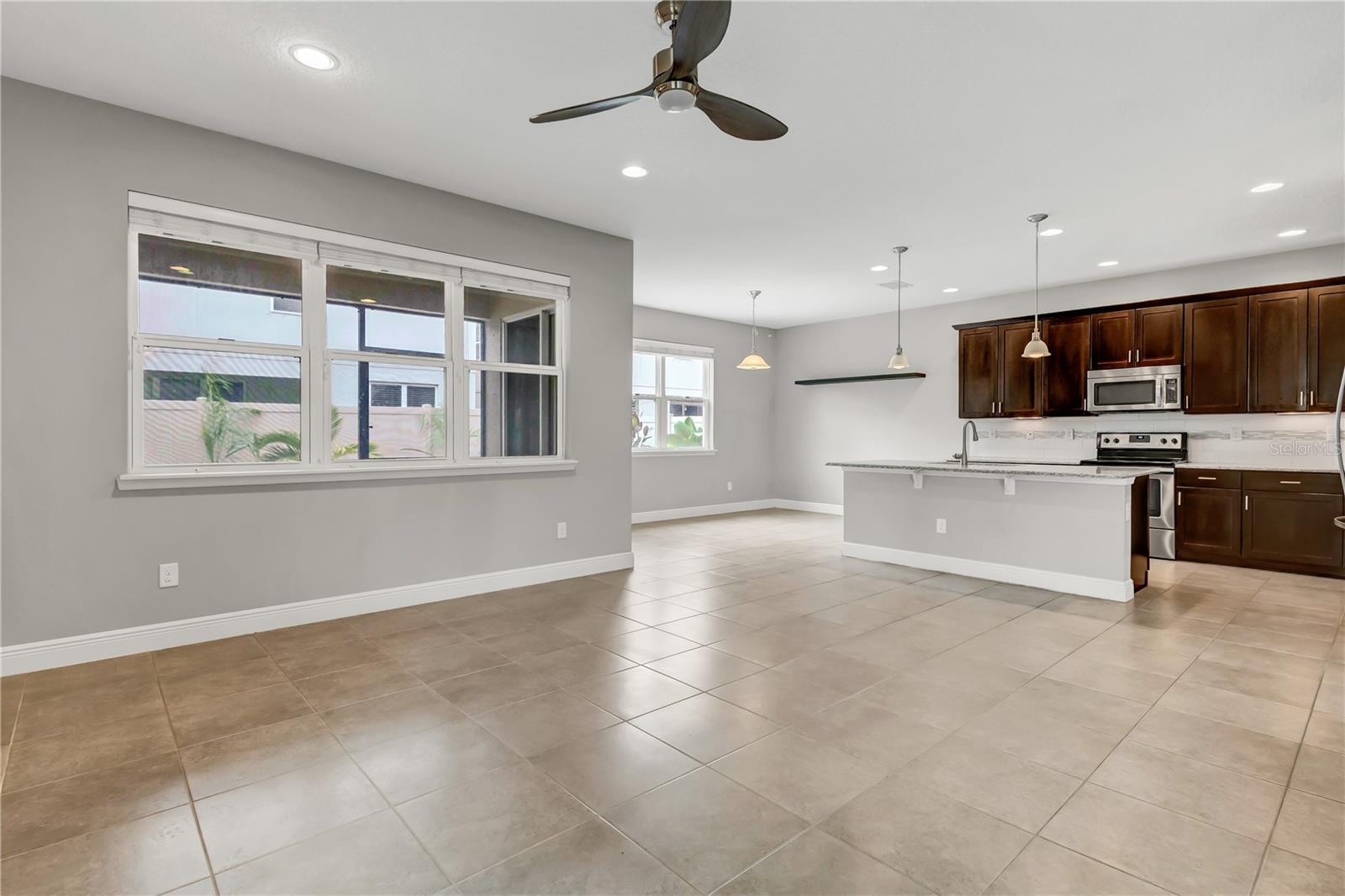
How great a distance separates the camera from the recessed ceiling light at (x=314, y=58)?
8.91 ft

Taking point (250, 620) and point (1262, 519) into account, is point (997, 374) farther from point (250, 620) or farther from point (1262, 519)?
point (250, 620)

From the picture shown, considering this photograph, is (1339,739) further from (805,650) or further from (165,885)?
(165,885)

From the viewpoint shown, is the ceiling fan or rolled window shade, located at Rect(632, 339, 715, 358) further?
rolled window shade, located at Rect(632, 339, 715, 358)

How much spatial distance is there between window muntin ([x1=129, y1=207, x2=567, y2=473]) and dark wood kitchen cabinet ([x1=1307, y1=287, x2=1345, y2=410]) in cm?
627

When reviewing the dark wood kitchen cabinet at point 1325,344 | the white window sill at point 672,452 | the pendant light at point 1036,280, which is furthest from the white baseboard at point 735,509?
the dark wood kitchen cabinet at point 1325,344

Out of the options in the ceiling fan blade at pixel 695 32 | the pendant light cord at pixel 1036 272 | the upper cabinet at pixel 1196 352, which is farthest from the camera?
the upper cabinet at pixel 1196 352

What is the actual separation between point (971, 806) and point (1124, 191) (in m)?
4.13

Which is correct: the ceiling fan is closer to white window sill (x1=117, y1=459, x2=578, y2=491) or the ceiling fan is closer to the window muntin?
the window muntin

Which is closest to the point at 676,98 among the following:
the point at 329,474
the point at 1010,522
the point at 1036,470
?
the point at 329,474

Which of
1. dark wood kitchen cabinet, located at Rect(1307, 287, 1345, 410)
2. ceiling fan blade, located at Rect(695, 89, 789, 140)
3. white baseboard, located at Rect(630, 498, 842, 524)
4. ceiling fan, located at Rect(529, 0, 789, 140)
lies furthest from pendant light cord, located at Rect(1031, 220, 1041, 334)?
white baseboard, located at Rect(630, 498, 842, 524)

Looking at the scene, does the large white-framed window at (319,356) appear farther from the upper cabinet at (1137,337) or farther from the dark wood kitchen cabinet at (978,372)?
the upper cabinet at (1137,337)

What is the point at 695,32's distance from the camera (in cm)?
199

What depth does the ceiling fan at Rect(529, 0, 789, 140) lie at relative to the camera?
1927mm

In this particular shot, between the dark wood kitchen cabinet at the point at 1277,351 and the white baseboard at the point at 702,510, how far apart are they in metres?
5.70
